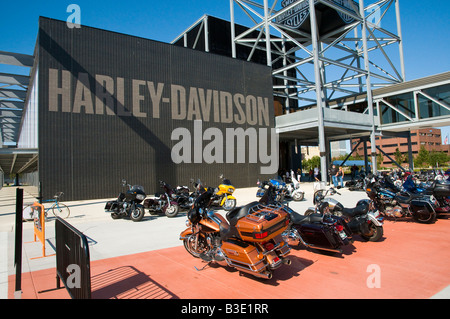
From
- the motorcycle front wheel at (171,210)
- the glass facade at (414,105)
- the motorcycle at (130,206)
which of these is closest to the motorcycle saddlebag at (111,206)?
the motorcycle at (130,206)

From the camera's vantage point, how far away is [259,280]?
13.5ft

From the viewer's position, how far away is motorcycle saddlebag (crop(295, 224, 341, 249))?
197 inches

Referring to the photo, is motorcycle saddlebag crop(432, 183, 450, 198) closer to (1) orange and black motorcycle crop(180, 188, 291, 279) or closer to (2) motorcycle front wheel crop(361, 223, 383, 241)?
(2) motorcycle front wheel crop(361, 223, 383, 241)

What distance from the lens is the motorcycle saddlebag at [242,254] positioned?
3.82 meters

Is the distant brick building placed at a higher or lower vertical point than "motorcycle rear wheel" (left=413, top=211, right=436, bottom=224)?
higher

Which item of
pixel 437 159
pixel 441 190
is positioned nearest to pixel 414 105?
pixel 441 190

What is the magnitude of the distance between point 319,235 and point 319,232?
56mm

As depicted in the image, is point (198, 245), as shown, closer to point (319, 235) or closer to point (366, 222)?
point (319, 235)

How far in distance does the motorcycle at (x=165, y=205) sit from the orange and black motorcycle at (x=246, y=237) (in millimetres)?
4948

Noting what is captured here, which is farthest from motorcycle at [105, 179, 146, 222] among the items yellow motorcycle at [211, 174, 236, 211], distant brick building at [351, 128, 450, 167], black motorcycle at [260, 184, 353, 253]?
distant brick building at [351, 128, 450, 167]

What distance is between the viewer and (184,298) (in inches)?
138

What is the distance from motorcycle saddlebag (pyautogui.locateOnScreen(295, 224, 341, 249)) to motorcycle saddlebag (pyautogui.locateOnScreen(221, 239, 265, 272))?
173 centimetres
